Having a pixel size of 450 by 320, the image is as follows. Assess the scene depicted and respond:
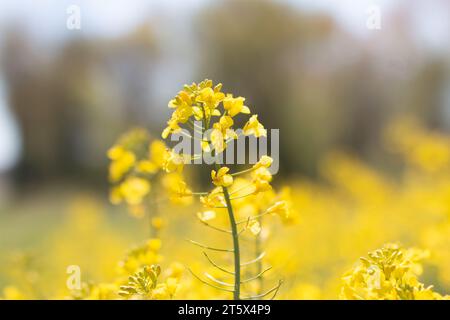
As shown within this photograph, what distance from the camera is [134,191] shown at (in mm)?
2922

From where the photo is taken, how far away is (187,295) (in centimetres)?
242

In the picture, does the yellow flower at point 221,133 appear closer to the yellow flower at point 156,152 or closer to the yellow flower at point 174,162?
the yellow flower at point 174,162

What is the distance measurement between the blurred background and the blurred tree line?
0.05m

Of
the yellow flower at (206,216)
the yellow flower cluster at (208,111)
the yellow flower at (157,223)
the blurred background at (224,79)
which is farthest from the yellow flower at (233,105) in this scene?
the blurred background at (224,79)

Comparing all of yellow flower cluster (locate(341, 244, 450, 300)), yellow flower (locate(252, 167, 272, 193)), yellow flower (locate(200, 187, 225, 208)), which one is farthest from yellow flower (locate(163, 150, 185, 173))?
yellow flower cluster (locate(341, 244, 450, 300))

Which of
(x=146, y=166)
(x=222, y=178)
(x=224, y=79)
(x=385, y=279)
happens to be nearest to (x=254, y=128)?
(x=222, y=178)

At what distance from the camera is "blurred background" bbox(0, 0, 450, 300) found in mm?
21016

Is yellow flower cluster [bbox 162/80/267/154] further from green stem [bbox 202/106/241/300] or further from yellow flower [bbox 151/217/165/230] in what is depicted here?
yellow flower [bbox 151/217/165/230]

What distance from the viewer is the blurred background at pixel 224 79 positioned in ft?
68.9

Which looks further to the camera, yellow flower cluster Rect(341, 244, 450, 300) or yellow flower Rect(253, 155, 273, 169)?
yellow flower Rect(253, 155, 273, 169)

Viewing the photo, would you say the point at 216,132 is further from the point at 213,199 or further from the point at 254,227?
the point at 254,227

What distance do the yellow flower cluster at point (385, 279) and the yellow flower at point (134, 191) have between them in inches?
51.0

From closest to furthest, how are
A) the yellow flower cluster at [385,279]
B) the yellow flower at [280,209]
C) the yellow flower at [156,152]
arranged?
the yellow flower cluster at [385,279], the yellow flower at [280,209], the yellow flower at [156,152]
